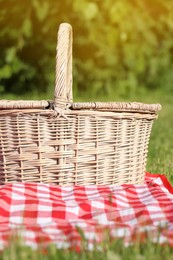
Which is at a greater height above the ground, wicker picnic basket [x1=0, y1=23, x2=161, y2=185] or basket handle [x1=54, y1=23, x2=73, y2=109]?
basket handle [x1=54, y1=23, x2=73, y2=109]

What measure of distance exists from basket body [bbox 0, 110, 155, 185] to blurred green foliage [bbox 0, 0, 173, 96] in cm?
325

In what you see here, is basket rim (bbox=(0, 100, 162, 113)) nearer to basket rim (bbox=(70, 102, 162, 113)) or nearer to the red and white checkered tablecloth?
basket rim (bbox=(70, 102, 162, 113))

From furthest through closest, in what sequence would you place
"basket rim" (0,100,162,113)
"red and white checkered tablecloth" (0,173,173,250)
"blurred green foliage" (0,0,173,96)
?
"blurred green foliage" (0,0,173,96)
"basket rim" (0,100,162,113)
"red and white checkered tablecloth" (0,173,173,250)

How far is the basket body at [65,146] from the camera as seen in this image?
2404mm

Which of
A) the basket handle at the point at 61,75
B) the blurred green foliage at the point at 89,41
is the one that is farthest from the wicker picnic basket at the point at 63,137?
the blurred green foliage at the point at 89,41

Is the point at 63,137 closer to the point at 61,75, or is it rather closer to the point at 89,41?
the point at 61,75

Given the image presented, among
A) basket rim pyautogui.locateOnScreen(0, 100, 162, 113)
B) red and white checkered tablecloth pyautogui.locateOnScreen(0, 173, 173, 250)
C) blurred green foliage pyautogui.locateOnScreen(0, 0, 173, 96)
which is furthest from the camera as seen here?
blurred green foliage pyautogui.locateOnScreen(0, 0, 173, 96)

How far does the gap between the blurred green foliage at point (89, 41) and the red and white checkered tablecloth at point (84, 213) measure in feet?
11.1

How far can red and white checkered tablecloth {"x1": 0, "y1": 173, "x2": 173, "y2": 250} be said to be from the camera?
1.75 m

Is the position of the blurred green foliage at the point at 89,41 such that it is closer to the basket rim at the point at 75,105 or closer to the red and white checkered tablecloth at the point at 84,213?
the basket rim at the point at 75,105

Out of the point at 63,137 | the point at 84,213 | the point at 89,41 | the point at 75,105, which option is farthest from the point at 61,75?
the point at 89,41

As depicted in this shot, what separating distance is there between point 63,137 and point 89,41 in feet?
12.4

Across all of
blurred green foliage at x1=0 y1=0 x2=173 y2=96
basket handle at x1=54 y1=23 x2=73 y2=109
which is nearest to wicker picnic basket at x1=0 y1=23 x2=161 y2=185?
basket handle at x1=54 y1=23 x2=73 y2=109

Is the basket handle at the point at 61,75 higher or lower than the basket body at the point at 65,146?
higher
